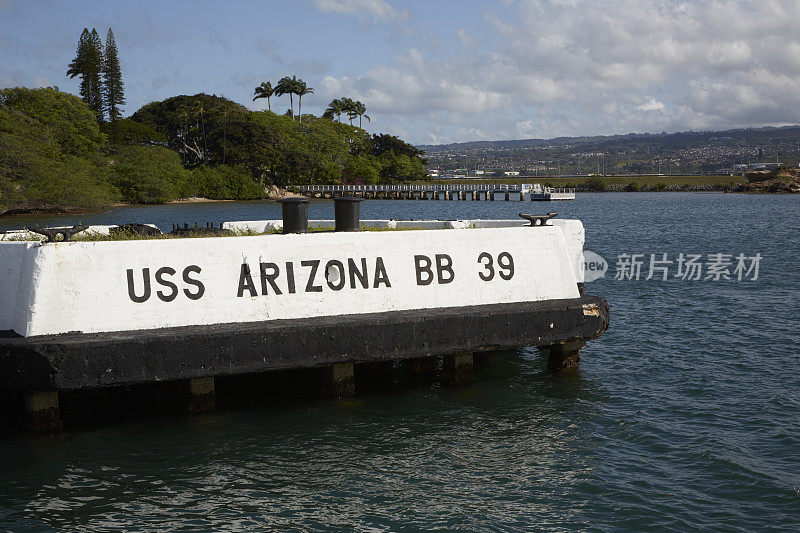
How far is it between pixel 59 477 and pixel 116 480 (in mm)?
688

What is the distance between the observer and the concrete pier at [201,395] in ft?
33.9

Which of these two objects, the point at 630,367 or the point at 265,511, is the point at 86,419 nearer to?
the point at 265,511

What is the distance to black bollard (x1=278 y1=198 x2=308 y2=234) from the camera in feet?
37.5

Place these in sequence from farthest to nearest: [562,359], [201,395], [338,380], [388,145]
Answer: [388,145] < [562,359] < [338,380] < [201,395]

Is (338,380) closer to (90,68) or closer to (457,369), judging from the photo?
(457,369)

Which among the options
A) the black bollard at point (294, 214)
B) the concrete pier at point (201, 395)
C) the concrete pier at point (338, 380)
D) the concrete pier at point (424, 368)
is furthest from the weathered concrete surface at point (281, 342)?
the concrete pier at point (424, 368)

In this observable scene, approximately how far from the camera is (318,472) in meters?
9.36

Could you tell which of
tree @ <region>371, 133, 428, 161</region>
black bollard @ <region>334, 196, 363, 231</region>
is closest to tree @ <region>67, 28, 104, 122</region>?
tree @ <region>371, 133, 428, 161</region>

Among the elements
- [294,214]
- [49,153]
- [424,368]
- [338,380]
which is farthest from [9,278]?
[49,153]

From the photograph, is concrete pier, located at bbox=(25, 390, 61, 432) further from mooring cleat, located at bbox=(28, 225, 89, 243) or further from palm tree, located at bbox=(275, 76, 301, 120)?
palm tree, located at bbox=(275, 76, 301, 120)

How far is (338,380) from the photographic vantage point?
11.4 m

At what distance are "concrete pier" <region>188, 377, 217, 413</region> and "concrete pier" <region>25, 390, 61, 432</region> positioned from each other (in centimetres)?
173

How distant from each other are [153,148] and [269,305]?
110280 millimetres

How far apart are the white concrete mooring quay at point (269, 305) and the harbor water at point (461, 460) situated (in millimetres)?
761
